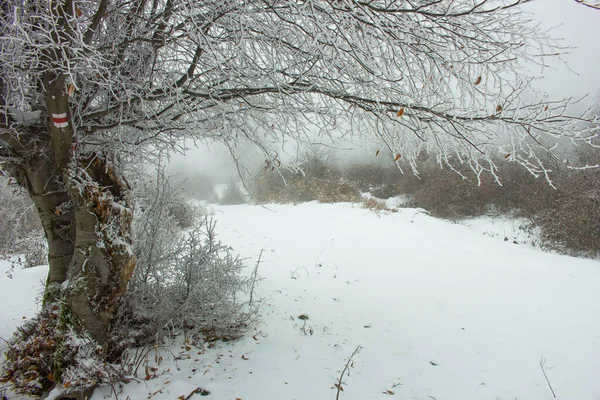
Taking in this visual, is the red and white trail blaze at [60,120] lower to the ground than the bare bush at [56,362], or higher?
higher

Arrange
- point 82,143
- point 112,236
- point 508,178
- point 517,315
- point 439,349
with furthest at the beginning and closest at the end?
point 508,178
point 517,315
point 439,349
point 82,143
point 112,236

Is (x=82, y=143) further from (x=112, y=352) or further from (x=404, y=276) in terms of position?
(x=404, y=276)

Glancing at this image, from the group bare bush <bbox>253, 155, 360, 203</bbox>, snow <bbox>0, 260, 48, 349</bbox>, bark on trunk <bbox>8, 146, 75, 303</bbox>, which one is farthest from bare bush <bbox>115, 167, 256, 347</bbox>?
bare bush <bbox>253, 155, 360, 203</bbox>

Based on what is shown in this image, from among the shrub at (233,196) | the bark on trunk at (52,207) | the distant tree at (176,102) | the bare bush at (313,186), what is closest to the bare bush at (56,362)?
the distant tree at (176,102)

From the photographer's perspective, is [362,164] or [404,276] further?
[362,164]

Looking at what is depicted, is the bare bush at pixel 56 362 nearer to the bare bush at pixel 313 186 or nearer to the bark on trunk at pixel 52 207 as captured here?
the bark on trunk at pixel 52 207

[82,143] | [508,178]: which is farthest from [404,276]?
[508,178]

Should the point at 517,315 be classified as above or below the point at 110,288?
below

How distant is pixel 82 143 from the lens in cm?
234

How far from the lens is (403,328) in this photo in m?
3.24

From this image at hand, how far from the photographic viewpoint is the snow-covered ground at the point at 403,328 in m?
2.26

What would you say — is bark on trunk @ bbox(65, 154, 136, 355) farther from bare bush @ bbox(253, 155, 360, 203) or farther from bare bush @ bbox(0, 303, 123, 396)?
bare bush @ bbox(253, 155, 360, 203)

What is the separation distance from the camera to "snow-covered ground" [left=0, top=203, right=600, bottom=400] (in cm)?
226

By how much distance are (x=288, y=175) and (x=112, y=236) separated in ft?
45.9
